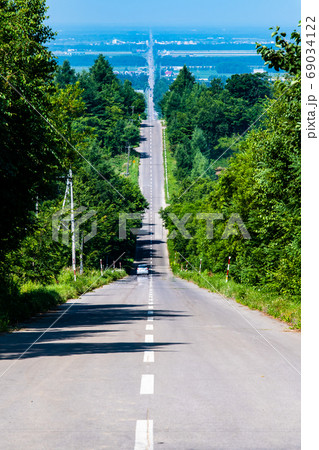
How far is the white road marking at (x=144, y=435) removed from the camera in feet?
18.9

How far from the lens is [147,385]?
8.48 m

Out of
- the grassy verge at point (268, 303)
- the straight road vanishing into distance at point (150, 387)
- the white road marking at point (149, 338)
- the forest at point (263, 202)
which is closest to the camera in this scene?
the straight road vanishing into distance at point (150, 387)

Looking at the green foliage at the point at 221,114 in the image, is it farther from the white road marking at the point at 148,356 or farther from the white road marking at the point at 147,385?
the white road marking at the point at 147,385

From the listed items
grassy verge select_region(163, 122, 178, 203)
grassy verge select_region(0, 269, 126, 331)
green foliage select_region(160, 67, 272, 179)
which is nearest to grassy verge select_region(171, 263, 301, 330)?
grassy verge select_region(0, 269, 126, 331)

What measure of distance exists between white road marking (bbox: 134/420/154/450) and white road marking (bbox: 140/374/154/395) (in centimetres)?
148

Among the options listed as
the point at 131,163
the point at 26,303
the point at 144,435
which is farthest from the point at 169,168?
the point at 144,435

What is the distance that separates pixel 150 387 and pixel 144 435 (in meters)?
2.26

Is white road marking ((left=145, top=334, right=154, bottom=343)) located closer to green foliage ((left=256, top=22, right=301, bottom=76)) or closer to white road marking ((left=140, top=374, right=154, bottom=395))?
white road marking ((left=140, top=374, right=154, bottom=395))

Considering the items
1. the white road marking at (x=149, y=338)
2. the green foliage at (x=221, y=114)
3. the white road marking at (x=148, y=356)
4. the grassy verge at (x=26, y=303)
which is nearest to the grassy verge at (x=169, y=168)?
the green foliage at (x=221, y=114)

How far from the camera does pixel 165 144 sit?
18188 centimetres

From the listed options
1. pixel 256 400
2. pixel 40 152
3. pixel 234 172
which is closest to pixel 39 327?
pixel 40 152

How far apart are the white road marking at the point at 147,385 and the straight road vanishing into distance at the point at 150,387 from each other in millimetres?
13
